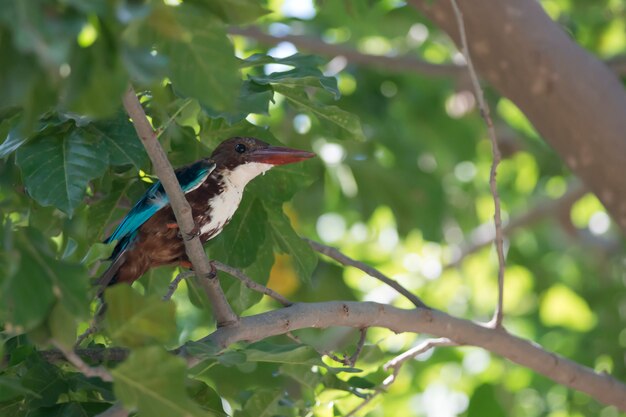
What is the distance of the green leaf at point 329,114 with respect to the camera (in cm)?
301

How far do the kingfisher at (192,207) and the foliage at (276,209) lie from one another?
6cm

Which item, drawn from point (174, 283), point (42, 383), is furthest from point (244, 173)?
point (42, 383)

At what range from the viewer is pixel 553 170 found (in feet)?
21.9

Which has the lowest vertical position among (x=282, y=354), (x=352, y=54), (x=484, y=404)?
(x=484, y=404)

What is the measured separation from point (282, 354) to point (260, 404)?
10.2 inches

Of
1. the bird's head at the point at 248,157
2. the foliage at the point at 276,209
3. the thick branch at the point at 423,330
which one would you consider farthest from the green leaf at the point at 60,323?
the bird's head at the point at 248,157

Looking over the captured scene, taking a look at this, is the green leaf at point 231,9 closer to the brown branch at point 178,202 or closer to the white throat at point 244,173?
the brown branch at point 178,202

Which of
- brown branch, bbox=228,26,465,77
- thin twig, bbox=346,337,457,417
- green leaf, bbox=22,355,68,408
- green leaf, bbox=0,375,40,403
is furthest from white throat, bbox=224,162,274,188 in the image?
brown branch, bbox=228,26,465,77

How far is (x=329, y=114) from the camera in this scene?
3059mm

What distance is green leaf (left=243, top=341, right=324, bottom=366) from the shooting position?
2469 mm

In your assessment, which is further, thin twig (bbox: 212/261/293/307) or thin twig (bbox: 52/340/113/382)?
thin twig (bbox: 212/261/293/307)

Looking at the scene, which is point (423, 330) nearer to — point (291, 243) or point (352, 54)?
point (291, 243)

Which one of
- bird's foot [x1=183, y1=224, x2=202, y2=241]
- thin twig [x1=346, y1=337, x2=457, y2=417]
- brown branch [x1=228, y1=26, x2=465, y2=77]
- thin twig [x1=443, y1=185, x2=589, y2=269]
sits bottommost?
thin twig [x1=443, y1=185, x2=589, y2=269]

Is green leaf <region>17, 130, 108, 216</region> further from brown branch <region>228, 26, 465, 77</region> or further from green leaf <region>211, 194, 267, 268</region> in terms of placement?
brown branch <region>228, 26, 465, 77</region>
